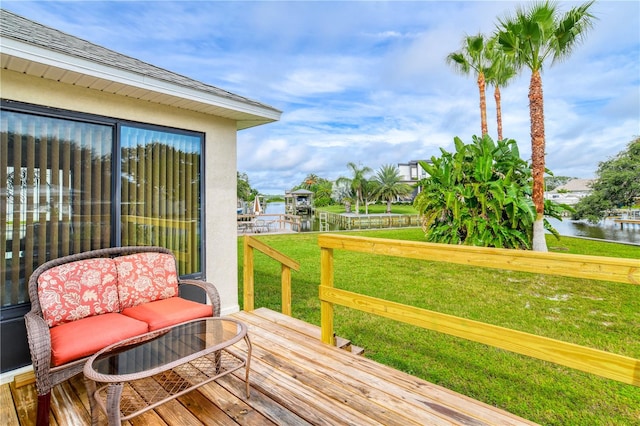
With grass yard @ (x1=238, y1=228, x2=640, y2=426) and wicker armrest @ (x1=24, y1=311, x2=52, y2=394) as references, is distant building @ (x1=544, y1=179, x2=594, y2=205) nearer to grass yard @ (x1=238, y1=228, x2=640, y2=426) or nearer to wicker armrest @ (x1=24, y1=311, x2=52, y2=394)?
grass yard @ (x1=238, y1=228, x2=640, y2=426)

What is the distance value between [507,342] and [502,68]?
18.2 m

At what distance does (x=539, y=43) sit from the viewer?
931 cm

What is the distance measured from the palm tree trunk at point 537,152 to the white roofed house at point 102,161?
9131mm

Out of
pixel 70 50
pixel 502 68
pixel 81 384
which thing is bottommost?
pixel 81 384

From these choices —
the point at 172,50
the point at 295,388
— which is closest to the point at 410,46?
the point at 172,50

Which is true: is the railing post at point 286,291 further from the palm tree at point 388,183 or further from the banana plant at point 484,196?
the palm tree at point 388,183

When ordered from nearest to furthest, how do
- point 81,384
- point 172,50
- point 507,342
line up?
point 507,342 < point 81,384 < point 172,50

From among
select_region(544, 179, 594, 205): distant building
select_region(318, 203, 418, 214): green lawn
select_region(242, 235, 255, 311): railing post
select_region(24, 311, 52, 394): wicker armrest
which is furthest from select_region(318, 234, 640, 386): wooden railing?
select_region(318, 203, 418, 214): green lawn

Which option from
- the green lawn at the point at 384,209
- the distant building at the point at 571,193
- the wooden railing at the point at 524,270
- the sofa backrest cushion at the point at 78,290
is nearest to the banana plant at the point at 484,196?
the wooden railing at the point at 524,270

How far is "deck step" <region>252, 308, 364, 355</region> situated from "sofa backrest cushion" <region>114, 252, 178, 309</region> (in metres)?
1.20

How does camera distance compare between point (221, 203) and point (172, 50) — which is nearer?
point (221, 203)

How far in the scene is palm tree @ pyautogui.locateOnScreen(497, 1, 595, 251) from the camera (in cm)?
890

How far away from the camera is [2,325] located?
2613 millimetres

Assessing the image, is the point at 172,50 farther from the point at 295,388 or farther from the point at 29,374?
the point at 295,388
